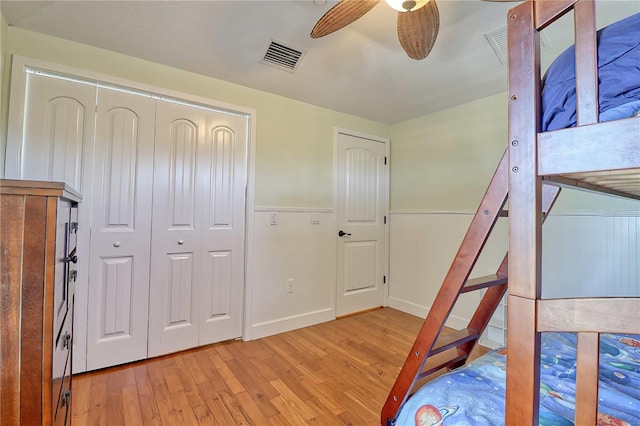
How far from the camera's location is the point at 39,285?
2.19ft

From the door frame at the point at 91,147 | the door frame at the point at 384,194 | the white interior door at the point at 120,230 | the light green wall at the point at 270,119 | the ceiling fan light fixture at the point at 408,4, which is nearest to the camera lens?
the ceiling fan light fixture at the point at 408,4

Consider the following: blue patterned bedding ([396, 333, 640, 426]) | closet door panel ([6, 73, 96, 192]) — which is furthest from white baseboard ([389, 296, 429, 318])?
closet door panel ([6, 73, 96, 192])

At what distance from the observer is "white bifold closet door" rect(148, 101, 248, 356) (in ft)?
7.04

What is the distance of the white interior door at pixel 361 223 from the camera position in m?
3.06

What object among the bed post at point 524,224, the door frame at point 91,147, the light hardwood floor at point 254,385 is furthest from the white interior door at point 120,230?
the bed post at point 524,224

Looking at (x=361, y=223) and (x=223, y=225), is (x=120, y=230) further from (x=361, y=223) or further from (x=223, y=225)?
(x=361, y=223)

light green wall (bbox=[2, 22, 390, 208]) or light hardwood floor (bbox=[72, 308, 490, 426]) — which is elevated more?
light green wall (bbox=[2, 22, 390, 208])

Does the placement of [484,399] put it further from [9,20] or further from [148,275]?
[9,20]

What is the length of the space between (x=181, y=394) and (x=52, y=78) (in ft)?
7.09

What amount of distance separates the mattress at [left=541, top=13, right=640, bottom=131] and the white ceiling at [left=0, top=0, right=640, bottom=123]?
3.79ft

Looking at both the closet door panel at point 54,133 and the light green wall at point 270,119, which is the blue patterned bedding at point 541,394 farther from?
the closet door panel at point 54,133

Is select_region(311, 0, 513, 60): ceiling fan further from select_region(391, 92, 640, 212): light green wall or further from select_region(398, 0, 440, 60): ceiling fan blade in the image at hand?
select_region(391, 92, 640, 212): light green wall

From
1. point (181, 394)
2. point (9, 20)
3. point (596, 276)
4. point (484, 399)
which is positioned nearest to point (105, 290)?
point (181, 394)

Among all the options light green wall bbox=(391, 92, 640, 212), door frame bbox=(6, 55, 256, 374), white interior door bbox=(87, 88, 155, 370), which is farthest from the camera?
light green wall bbox=(391, 92, 640, 212)
